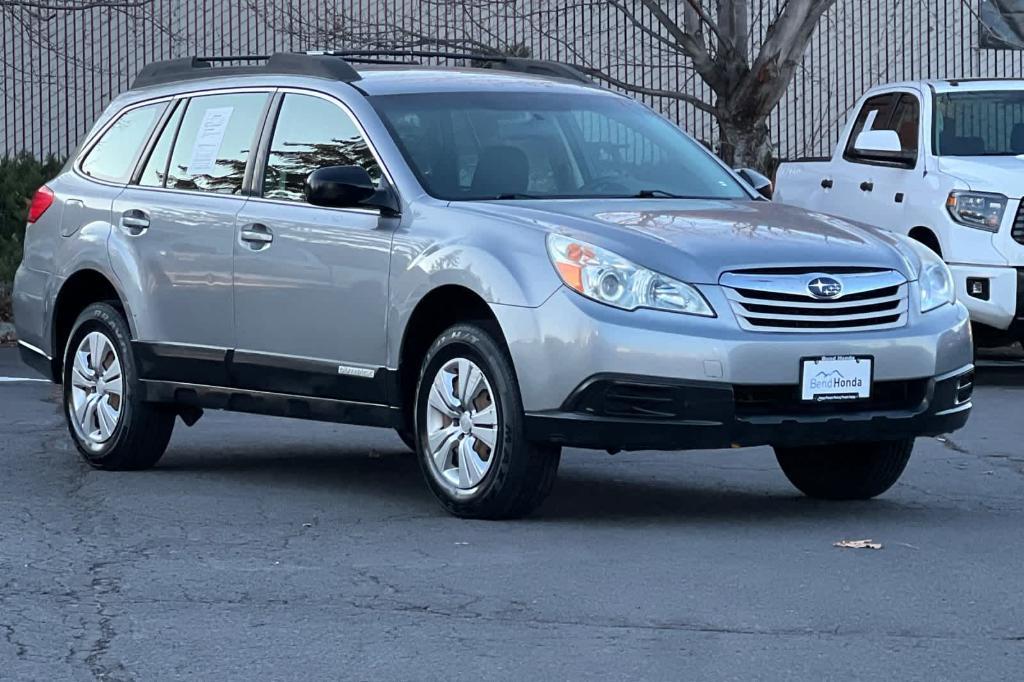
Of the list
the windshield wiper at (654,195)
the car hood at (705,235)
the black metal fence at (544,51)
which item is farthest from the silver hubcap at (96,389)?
the black metal fence at (544,51)

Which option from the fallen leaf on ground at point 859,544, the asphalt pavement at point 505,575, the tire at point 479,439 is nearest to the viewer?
the asphalt pavement at point 505,575

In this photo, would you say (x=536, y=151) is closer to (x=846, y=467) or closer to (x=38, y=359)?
(x=846, y=467)

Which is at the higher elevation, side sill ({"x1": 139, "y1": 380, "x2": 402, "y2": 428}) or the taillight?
the taillight

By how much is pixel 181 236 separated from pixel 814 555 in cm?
333

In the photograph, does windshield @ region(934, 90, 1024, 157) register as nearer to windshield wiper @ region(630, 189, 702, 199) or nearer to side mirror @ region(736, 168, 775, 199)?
side mirror @ region(736, 168, 775, 199)

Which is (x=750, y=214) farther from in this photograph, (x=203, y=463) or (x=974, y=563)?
(x=203, y=463)

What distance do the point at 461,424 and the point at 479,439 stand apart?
0.11 metres

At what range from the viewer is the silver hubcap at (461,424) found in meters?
7.54

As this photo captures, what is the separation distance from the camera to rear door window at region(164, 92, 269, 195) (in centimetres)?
892

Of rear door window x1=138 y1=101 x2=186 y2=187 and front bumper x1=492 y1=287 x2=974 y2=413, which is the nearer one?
front bumper x1=492 y1=287 x2=974 y2=413

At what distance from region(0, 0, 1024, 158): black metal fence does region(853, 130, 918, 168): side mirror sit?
11166mm

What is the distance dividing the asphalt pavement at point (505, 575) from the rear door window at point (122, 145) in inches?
53.7

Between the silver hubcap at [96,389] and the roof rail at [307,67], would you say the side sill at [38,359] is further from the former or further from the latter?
the roof rail at [307,67]

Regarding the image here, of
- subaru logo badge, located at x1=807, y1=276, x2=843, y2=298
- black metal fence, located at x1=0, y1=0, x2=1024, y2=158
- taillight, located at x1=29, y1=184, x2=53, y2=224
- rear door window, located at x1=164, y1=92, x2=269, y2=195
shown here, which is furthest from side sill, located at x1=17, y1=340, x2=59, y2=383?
black metal fence, located at x1=0, y1=0, x2=1024, y2=158
